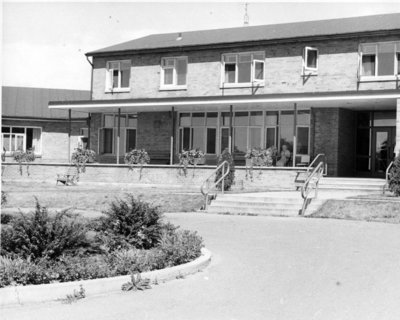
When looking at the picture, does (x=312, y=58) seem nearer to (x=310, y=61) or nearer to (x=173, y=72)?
(x=310, y=61)

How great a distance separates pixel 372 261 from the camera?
34.3ft

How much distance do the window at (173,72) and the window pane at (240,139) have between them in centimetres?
360

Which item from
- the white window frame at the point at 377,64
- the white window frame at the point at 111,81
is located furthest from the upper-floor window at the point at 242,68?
the white window frame at the point at 111,81

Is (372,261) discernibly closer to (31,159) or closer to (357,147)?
(357,147)

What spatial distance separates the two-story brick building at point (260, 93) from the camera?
26.9 meters

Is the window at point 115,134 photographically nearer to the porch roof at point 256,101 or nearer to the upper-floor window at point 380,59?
the porch roof at point 256,101

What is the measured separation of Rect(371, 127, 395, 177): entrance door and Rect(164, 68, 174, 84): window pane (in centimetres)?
1012

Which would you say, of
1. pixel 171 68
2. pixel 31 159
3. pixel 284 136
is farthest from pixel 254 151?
pixel 31 159

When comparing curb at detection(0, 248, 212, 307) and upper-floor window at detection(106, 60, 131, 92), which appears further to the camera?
upper-floor window at detection(106, 60, 131, 92)

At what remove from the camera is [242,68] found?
30.2 m

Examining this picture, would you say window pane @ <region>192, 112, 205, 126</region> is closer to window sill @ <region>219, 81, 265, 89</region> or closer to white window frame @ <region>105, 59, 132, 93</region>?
window sill @ <region>219, 81, 265, 89</region>

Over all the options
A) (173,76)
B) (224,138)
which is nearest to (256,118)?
(224,138)

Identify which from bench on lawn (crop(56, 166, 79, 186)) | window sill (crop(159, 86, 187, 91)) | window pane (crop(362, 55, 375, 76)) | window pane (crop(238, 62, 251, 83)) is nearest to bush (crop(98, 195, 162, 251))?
bench on lawn (crop(56, 166, 79, 186))

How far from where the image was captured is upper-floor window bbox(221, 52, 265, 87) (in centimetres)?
2958
